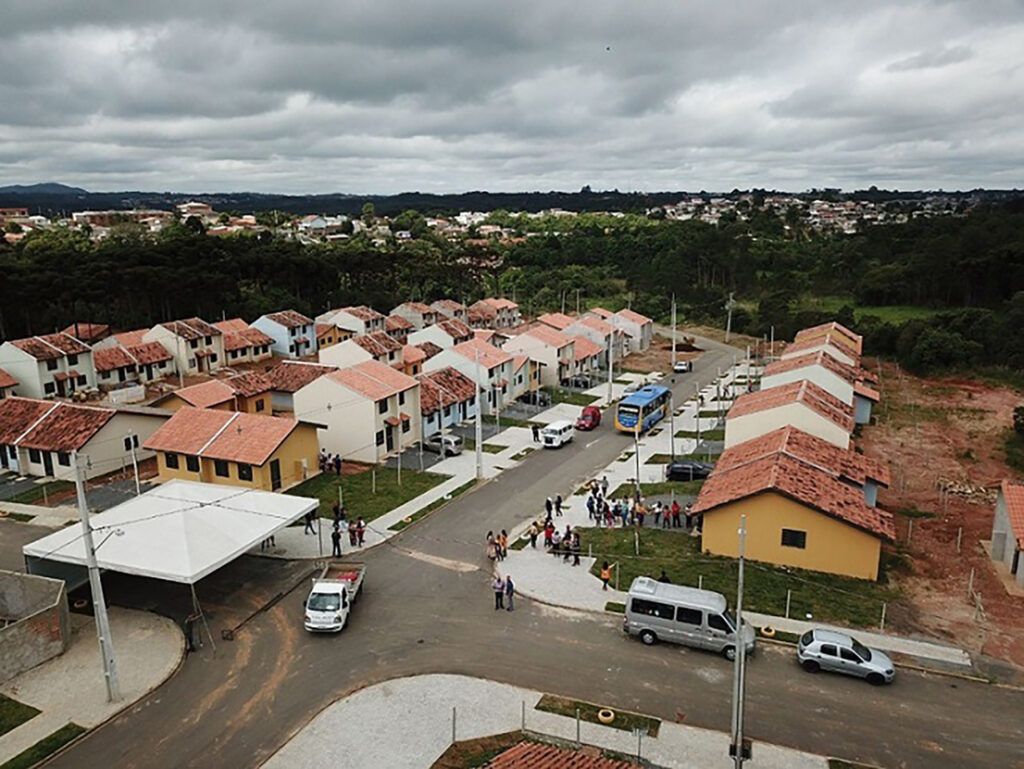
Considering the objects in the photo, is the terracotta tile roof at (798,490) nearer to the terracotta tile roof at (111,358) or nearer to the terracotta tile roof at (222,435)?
the terracotta tile roof at (222,435)

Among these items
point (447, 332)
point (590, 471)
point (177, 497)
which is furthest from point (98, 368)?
point (590, 471)

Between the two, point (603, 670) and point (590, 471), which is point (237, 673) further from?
point (590, 471)

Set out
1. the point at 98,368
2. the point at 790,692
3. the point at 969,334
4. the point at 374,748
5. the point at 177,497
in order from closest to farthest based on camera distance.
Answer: the point at 374,748 → the point at 790,692 → the point at 177,497 → the point at 98,368 → the point at 969,334

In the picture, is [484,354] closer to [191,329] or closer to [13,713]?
[191,329]

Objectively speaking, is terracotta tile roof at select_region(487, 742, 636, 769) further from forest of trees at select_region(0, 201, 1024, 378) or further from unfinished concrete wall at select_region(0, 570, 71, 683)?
forest of trees at select_region(0, 201, 1024, 378)

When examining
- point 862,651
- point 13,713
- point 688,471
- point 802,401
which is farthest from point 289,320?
point 862,651

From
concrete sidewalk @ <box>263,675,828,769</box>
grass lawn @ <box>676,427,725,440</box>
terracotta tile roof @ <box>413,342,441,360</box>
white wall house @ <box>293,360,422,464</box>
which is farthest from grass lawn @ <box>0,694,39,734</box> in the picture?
terracotta tile roof @ <box>413,342,441,360</box>
